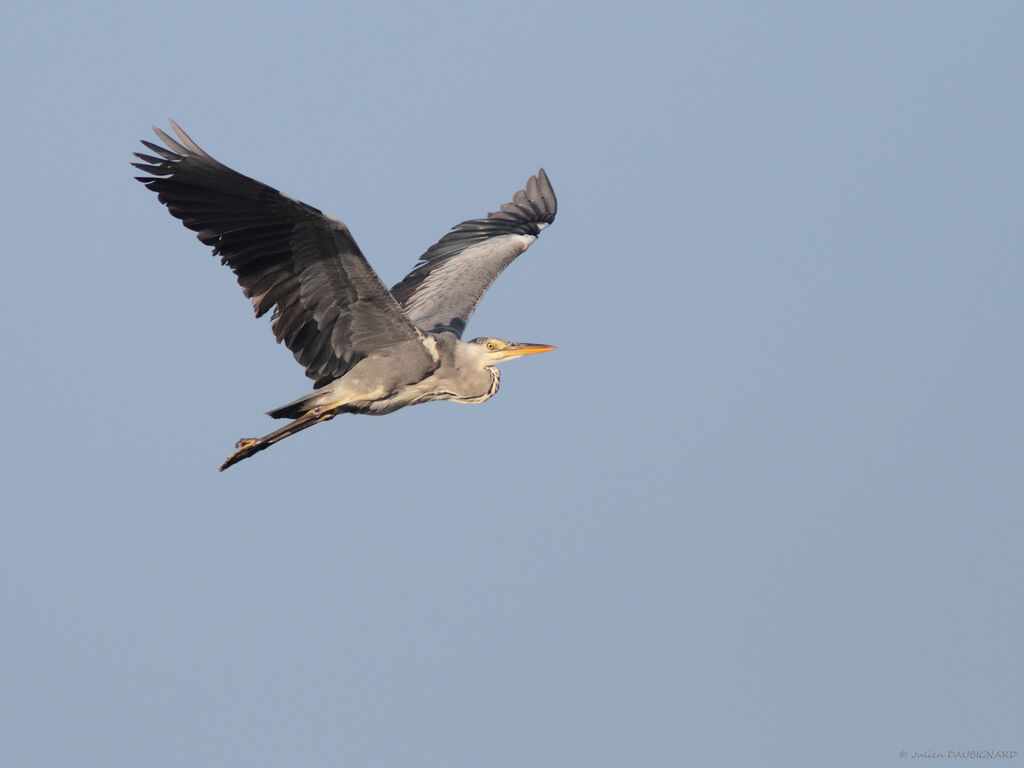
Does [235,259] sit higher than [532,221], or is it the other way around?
[532,221]

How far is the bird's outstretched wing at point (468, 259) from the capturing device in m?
13.9

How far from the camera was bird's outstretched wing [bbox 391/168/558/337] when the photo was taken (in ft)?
45.6

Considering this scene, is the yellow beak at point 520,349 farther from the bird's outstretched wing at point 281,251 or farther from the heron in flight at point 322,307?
the bird's outstretched wing at point 281,251

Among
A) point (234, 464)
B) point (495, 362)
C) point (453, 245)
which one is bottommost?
point (234, 464)

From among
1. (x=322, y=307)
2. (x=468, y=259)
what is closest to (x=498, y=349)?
(x=322, y=307)

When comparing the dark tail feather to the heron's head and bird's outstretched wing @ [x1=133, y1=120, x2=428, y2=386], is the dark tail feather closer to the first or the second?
bird's outstretched wing @ [x1=133, y1=120, x2=428, y2=386]

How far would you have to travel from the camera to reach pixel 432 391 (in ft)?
40.6

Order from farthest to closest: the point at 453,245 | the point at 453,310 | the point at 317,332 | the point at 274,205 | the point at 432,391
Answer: the point at 453,245, the point at 453,310, the point at 432,391, the point at 317,332, the point at 274,205

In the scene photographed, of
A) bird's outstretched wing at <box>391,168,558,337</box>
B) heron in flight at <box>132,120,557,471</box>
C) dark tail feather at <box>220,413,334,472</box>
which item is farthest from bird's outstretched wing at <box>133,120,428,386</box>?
bird's outstretched wing at <box>391,168,558,337</box>

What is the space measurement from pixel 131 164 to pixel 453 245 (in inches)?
236

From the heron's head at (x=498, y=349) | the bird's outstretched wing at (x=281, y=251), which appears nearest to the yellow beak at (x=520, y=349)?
the heron's head at (x=498, y=349)

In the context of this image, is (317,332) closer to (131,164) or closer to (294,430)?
(294,430)

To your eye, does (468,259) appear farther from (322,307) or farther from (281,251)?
(281,251)

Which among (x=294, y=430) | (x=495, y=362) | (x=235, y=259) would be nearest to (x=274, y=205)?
(x=235, y=259)
